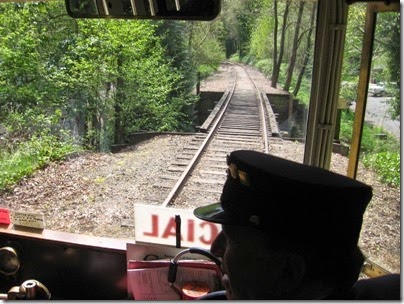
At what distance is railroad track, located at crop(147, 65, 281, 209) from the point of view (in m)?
1.89

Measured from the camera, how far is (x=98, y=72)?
1.95 meters

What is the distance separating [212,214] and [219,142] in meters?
1.31

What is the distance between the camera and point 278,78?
5.83ft

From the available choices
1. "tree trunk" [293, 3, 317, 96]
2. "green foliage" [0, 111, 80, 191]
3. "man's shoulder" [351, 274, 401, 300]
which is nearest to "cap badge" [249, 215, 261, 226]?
"man's shoulder" [351, 274, 401, 300]

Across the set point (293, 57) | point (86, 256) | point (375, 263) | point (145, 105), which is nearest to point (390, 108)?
point (293, 57)

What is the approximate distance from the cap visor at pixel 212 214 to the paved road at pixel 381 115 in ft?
2.72

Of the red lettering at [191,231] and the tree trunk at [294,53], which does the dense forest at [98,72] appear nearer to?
the tree trunk at [294,53]

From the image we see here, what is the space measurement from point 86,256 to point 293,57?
4.54 ft

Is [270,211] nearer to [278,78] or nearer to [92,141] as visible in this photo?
[278,78]

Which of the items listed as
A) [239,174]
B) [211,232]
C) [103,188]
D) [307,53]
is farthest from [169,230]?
[307,53]

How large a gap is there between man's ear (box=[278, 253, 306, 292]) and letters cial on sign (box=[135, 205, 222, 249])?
800 millimetres

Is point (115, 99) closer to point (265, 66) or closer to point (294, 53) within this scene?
point (265, 66)

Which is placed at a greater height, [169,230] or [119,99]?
[119,99]

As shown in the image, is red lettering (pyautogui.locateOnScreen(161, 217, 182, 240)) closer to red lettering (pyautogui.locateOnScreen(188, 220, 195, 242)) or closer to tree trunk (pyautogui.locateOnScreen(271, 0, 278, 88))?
red lettering (pyautogui.locateOnScreen(188, 220, 195, 242))
